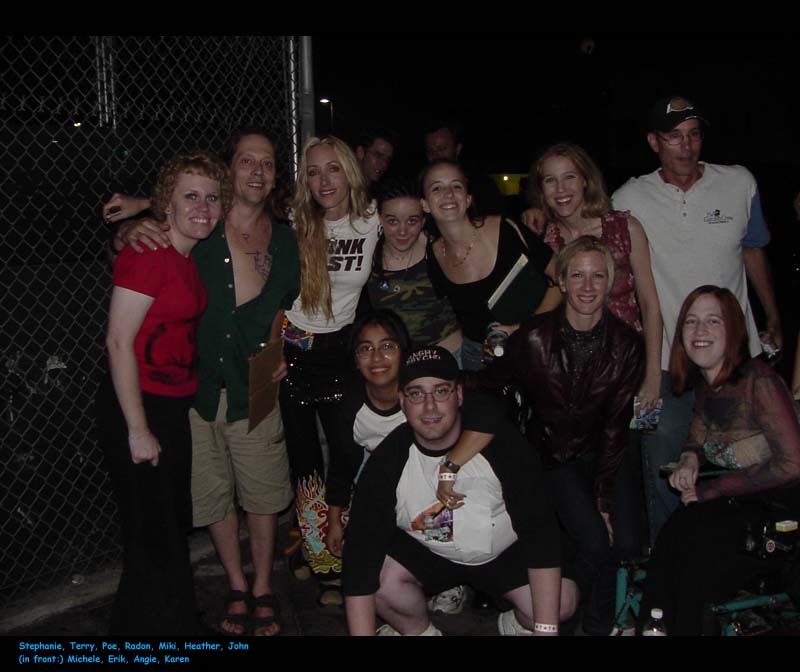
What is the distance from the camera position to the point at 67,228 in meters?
4.24

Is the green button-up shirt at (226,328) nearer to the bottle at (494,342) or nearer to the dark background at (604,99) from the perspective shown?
the bottle at (494,342)

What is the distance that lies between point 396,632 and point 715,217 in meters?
2.43

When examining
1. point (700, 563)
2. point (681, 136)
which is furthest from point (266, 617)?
point (681, 136)

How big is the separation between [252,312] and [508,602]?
5.40 feet

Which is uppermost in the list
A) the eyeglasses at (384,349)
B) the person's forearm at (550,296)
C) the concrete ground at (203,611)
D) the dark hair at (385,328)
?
the person's forearm at (550,296)

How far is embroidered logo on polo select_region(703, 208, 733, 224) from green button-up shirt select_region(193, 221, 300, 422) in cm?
204

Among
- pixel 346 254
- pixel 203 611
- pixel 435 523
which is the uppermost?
pixel 346 254

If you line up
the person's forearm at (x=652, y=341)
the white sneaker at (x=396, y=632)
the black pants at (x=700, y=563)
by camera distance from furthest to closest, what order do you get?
the person's forearm at (x=652, y=341), the white sneaker at (x=396, y=632), the black pants at (x=700, y=563)

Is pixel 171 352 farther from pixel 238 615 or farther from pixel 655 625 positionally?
pixel 655 625

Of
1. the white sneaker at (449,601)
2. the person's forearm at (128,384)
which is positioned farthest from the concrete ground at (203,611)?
the person's forearm at (128,384)

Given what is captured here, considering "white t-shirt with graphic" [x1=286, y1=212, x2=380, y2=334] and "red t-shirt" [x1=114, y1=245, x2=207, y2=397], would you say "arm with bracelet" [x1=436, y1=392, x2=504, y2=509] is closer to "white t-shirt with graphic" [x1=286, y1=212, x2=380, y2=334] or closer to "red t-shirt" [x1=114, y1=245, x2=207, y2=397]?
"white t-shirt with graphic" [x1=286, y1=212, x2=380, y2=334]

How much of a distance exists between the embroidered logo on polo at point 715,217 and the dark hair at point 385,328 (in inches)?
62.6

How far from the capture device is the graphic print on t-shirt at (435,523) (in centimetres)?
312

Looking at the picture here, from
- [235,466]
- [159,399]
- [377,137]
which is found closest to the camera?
[159,399]
